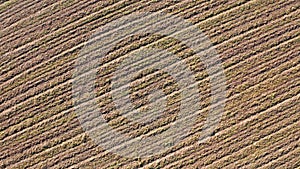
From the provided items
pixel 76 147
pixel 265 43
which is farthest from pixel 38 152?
pixel 265 43

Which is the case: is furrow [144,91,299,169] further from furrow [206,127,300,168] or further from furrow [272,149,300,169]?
furrow [272,149,300,169]

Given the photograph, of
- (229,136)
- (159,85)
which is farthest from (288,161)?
(159,85)

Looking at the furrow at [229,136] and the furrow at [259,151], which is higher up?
the furrow at [229,136]

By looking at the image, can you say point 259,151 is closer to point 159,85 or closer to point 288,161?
point 288,161

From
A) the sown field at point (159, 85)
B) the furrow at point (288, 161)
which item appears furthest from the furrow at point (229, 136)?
the furrow at point (288, 161)

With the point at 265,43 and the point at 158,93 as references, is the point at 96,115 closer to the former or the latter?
the point at 158,93

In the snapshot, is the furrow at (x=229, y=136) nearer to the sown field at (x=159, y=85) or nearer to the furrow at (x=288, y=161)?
the sown field at (x=159, y=85)

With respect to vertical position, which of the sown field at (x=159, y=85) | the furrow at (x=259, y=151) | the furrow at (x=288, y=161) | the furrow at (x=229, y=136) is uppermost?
the sown field at (x=159, y=85)

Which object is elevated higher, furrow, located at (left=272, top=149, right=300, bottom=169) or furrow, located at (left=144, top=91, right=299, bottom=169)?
furrow, located at (left=144, top=91, right=299, bottom=169)

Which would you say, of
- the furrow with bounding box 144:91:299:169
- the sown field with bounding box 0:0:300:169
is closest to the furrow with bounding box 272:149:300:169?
the sown field with bounding box 0:0:300:169
